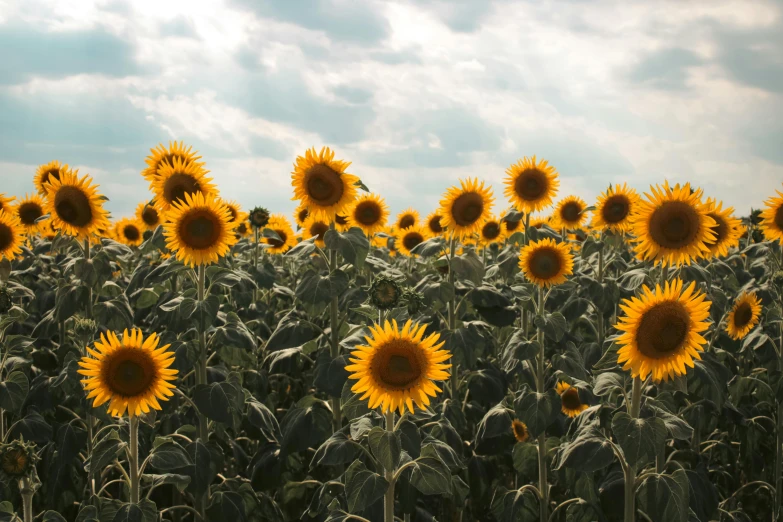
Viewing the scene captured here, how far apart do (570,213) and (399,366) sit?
681cm

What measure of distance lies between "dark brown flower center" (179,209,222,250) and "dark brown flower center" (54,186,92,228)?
1396mm

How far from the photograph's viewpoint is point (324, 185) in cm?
557

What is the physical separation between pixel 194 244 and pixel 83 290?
123cm

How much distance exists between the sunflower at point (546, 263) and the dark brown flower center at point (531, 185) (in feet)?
5.51

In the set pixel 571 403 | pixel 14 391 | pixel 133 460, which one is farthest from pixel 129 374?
pixel 571 403

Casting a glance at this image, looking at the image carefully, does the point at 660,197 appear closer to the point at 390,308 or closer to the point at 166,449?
the point at 390,308

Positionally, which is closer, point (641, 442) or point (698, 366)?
point (641, 442)

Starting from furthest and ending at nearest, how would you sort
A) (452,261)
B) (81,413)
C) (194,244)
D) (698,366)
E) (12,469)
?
(81,413) < (452,261) < (194,244) < (698,366) < (12,469)

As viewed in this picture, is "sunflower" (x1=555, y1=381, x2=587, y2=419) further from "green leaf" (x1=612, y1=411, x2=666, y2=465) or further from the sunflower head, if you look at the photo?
the sunflower head

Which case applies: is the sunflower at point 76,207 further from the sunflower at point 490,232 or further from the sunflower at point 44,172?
the sunflower at point 490,232

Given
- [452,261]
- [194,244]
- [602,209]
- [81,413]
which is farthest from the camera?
[602,209]

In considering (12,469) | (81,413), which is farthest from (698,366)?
(81,413)

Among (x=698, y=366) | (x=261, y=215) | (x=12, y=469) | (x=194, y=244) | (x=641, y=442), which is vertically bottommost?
(x=12, y=469)

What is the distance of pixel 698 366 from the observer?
4.81 m
